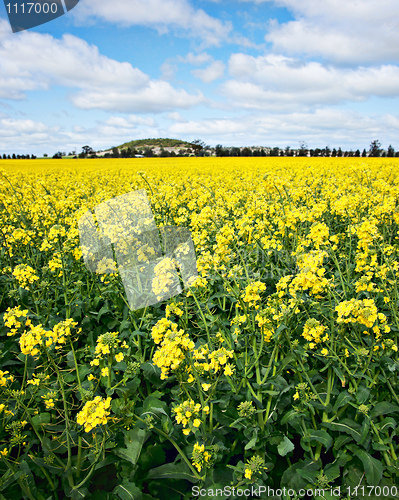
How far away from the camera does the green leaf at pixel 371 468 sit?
2553mm

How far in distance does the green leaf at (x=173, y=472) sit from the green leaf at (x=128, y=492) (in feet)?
0.47

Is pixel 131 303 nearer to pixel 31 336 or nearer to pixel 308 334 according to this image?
pixel 31 336

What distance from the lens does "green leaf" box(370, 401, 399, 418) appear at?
2746mm

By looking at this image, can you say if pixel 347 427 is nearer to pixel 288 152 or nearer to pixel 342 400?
pixel 342 400

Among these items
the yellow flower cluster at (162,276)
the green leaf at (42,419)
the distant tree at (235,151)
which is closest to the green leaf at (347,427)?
the yellow flower cluster at (162,276)

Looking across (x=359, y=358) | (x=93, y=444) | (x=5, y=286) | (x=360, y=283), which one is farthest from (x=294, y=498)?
(x=5, y=286)

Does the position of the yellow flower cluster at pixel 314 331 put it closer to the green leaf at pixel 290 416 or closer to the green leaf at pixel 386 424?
the green leaf at pixel 290 416

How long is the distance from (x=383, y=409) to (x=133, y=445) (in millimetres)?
2235

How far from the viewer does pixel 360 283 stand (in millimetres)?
3297

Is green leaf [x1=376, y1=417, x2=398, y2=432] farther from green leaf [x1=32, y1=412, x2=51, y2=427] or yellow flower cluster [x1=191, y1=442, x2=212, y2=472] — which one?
green leaf [x1=32, y1=412, x2=51, y2=427]

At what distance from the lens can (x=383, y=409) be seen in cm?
278

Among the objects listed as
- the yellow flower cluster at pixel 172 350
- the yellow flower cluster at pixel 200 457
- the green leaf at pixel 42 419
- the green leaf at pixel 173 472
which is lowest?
the green leaf at pixel 173 472

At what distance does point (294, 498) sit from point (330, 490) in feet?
1.08

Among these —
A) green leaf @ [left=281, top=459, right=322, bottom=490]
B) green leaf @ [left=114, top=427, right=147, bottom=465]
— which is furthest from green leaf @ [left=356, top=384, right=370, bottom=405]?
green leaf @ [left=114, top=427, right=147, bottom=465]
